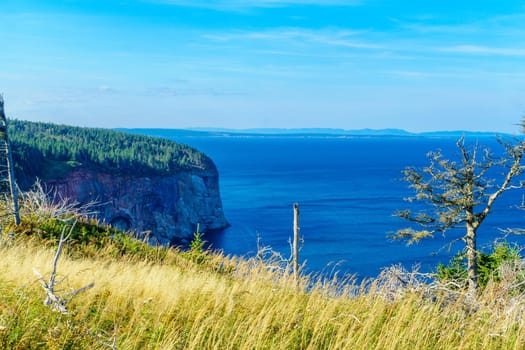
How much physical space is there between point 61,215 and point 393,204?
101949mm

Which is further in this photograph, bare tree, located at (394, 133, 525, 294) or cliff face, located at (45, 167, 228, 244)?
cliff face, located at (45, 167, 228, 244)

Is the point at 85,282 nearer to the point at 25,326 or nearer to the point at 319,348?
the point at 25,326

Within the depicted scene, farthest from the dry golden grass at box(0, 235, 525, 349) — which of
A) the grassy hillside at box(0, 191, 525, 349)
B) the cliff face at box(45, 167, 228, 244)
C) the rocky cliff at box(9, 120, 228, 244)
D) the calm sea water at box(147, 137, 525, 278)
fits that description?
the cliff face at box(45, 167, 228, 244)

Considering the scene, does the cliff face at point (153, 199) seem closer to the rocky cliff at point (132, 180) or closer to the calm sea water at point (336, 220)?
the rocky cliff at point (132, 180)

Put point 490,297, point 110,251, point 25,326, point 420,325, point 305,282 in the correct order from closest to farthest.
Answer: point 25,326
point 420,325
point 490,297
point 305,282
point 110,251

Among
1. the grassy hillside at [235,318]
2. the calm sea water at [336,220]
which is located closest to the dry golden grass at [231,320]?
the grassy hillside at [235,318]

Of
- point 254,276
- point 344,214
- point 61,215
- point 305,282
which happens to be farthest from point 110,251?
point 344,214

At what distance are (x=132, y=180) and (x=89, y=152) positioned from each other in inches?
482

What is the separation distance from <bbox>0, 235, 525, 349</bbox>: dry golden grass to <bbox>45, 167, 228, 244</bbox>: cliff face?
92370 mm

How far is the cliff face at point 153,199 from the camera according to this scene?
9862 centimetres

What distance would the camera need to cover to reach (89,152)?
4284 inches

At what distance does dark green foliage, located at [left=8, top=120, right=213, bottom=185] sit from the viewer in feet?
315

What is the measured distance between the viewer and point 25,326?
12.7 ft

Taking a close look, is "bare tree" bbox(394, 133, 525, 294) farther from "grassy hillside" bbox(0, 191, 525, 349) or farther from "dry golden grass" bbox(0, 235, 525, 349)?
"dry golden grass" bbox(0, 235, 525, 349)
